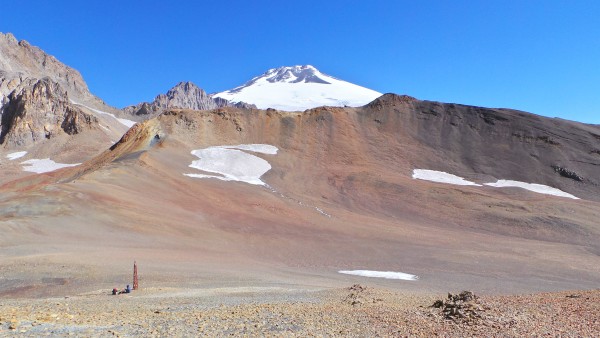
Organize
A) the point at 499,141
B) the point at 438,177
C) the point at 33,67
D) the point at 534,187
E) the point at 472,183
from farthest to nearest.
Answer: the point at 33,67 < the point at 499,141 < the point at 438,177 < the point at 472,183 < the point at 534,187

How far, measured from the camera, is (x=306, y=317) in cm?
1024

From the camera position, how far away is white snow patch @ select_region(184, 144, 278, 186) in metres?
52.0

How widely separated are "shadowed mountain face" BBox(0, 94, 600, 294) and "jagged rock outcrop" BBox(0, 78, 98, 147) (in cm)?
3692

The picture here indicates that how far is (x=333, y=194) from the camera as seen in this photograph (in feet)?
165

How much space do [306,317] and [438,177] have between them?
5311 centimetres

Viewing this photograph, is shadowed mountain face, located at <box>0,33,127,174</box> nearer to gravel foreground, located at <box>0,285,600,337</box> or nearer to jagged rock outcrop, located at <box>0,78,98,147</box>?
jagged rock outcrop, located at <box>0,78,98,147</box>

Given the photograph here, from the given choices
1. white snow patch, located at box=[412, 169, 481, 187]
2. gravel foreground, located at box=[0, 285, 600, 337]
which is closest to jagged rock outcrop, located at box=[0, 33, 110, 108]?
white snow patch, located at box=[412, 169, 481, 187]

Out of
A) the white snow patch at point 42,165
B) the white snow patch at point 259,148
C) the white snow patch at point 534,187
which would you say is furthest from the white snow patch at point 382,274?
the white snow patch at point 42,165

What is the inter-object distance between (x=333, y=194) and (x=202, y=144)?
73.1 ft

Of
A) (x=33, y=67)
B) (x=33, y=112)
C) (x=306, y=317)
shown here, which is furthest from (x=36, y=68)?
(x=306, y=317)

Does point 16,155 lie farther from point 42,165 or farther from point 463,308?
point 463,308

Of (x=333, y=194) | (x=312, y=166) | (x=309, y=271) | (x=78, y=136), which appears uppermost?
(x=78, y=136)

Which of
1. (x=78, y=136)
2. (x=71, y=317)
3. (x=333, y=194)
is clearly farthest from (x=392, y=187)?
(x=78, y=136)

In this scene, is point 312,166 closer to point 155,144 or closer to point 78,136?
point 155,144
